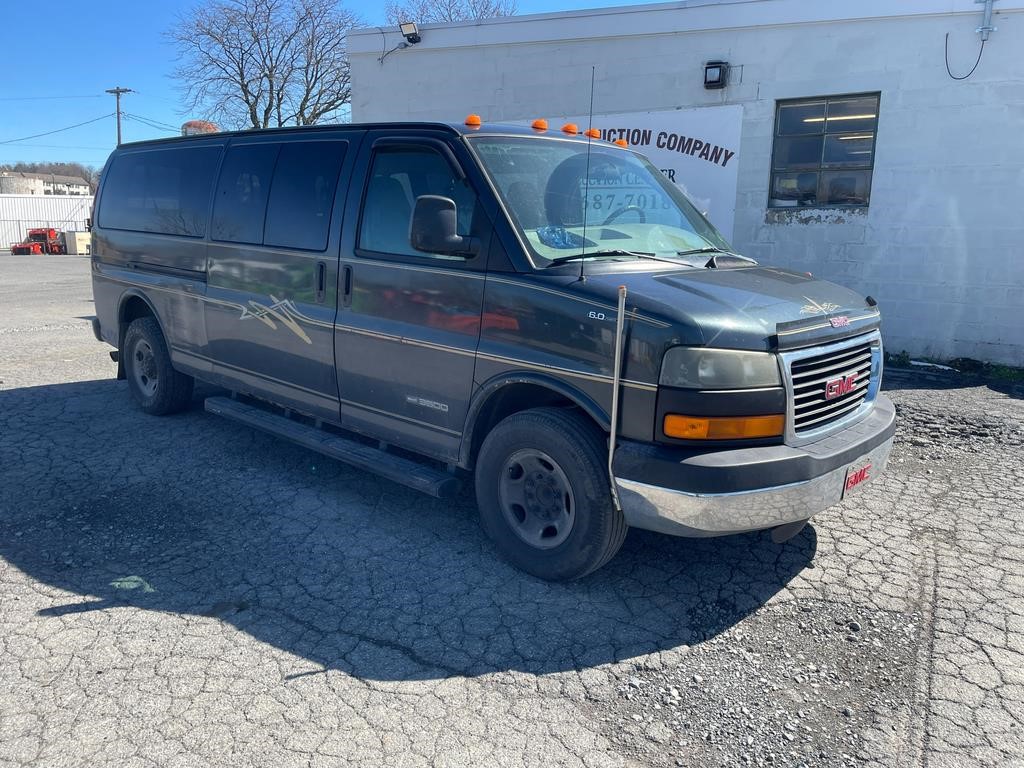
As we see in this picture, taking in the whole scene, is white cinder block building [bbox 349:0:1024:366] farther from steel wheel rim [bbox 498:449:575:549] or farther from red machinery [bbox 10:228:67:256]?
red machinery [bbox 10:228:67:256]

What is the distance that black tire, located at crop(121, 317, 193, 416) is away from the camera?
6.48 m

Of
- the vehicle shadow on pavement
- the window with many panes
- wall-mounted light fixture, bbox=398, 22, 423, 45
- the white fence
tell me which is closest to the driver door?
the vehicle shadow on pavement

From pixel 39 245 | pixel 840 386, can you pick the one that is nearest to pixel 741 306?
pixel 840 386

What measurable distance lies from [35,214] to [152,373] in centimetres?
4813

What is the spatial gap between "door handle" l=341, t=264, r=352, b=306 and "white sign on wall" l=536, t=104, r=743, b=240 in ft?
19.8

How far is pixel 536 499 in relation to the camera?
3.89 m

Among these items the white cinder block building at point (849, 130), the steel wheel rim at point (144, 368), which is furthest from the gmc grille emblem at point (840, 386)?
the white cinder block building at point (849, 130)

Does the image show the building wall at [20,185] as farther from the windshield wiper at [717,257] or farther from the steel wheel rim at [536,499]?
the steel wheel rim at [536,499]

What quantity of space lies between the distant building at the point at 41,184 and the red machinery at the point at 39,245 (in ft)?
143

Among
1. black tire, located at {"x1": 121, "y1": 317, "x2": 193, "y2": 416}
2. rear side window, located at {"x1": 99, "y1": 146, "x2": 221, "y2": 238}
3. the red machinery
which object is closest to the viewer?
rear side window, located at {"x1": 99, "y1": 146, "x2": 221, "y2": 238}

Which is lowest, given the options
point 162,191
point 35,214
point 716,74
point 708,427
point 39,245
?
point 39,245

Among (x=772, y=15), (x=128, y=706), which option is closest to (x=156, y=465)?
(x=128, y=706)

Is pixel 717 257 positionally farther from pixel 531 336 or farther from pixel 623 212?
pixel 531 336

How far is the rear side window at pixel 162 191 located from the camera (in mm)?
5848
